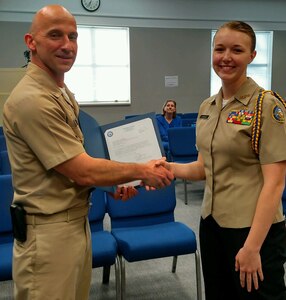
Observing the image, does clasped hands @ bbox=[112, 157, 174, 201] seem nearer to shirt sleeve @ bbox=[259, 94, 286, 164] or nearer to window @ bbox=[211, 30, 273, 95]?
shirt sleeve @ bbox=[259, 94, 286, 164]

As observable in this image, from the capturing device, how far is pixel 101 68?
786 cm

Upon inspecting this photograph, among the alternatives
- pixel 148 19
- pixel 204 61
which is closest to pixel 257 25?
pixel 204 61

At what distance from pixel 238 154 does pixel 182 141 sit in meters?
3.22

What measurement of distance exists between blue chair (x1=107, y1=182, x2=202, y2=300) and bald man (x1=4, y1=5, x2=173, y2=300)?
31.4 inches

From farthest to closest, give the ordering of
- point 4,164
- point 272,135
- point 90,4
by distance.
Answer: point 90,4
point 4,164
point 272,135

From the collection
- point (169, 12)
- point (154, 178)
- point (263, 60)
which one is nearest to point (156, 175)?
point (154, 178)

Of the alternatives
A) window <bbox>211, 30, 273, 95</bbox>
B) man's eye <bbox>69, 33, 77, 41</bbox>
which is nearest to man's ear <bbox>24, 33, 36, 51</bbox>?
man's eye <bbox>69, 33, 77, 41</bbox>

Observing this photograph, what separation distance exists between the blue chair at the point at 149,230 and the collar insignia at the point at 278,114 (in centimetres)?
119

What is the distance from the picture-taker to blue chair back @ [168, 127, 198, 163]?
14.9 feet

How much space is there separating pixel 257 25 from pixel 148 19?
2747mm

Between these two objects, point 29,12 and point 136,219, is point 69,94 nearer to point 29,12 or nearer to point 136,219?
point 136,219

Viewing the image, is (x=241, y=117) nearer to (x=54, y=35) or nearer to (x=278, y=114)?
(x=278, y=114)

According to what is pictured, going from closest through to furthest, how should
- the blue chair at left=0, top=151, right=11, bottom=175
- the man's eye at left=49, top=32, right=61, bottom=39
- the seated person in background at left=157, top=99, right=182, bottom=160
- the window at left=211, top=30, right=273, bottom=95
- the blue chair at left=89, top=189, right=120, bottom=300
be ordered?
the man's eye at left=49, top=32, right=61, bottom=39
the blue chair at left=89, top=189, right=120, bottom=300
the blue chair at left=0, top=151, right=11, bottom=175
the seated person in background at left=157, top=99, right=182, bottom=160
the window at left=211, top=30, right=273, bottom=95

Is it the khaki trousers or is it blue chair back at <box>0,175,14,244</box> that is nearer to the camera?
the khaki trousers
